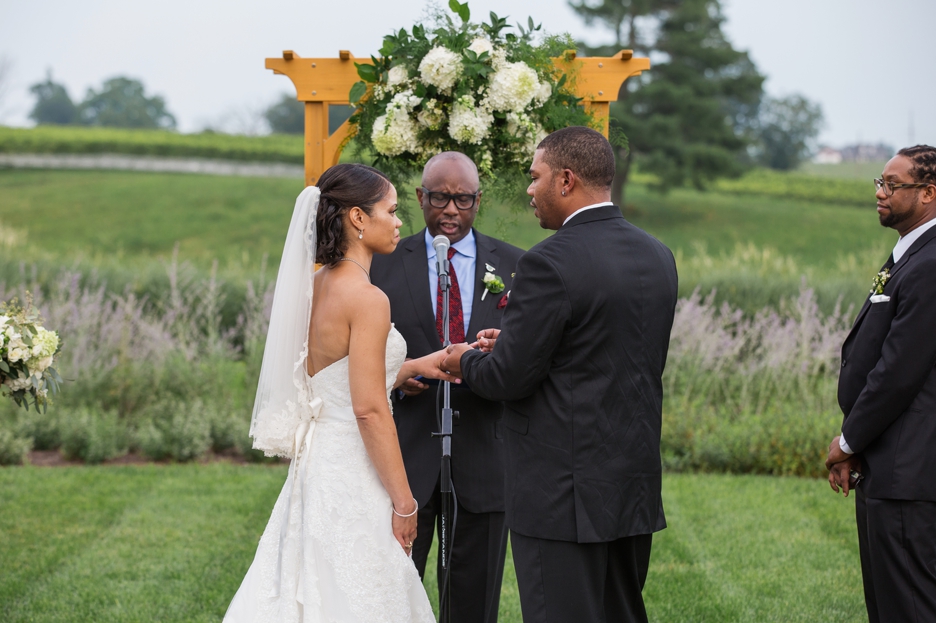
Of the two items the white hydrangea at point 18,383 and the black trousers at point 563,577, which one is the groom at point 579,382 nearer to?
the black trousers at point 563,577

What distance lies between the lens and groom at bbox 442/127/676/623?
2957 mm

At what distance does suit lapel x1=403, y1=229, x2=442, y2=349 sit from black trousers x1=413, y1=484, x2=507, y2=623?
76cm

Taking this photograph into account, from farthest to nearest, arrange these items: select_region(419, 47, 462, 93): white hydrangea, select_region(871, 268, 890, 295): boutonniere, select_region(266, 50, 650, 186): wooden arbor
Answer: select_region(266, 50, 650, 186): wooden arbor < select_region(419, 47, 462, 93): white hydrangea < select_region(871, 268, 890, 295): boutonniere

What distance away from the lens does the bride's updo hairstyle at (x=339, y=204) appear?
130 inches

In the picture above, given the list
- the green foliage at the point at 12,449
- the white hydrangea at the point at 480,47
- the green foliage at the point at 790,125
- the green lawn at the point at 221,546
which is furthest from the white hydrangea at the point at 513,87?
the green foliage at the point at 790,125

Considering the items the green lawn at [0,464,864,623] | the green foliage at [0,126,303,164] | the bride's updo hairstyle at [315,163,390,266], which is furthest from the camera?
the green foliage at [0,126,303,164]

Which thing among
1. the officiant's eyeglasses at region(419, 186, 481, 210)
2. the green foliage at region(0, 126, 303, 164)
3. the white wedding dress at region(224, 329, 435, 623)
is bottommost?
the white wedding dress at region(224, 329, 435, 623)

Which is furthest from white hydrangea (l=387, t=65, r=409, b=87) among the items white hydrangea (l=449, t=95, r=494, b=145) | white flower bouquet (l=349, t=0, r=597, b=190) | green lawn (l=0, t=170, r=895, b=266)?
green lawn (l=0, t=170, r=895, b=266)

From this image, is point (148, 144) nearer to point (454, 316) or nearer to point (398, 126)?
point (398, 126)

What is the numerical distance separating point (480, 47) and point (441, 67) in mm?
242

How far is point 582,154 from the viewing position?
306cm

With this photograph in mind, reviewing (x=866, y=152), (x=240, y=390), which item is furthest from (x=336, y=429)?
(x=866, y=152)

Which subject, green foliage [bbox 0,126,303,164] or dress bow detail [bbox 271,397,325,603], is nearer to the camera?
dress bow detail [bbox 271,397,325,603]

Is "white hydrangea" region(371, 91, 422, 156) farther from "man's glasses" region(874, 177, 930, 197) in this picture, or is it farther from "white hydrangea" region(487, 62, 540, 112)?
"man's glasses" region(874, 177, 930, 197)
